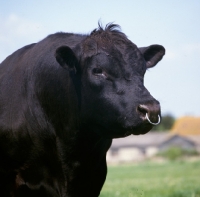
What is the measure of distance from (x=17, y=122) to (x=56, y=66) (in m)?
0.85

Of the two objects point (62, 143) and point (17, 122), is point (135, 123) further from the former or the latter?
point (17, 122)

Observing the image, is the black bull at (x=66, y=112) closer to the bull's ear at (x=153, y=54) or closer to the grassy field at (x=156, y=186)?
the bull's ear at (x=153, y=54)

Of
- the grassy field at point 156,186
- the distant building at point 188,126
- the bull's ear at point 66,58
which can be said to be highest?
the bull's ear at point 66,58

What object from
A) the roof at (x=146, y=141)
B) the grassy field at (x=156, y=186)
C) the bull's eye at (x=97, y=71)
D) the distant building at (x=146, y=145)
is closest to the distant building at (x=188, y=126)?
the roof at (x=146, y=141)

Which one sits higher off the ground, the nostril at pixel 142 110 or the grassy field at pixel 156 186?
the nostril at pixel 142 110

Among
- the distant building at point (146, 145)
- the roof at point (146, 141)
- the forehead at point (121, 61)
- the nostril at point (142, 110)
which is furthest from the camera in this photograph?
the roof at point (146, 141)

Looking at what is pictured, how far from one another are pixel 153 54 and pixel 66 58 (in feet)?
4.42

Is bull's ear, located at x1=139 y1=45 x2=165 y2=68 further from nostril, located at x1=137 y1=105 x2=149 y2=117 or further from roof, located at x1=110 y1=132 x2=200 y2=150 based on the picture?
roof, located at x1=110 y1=132 x2=200 y2=150

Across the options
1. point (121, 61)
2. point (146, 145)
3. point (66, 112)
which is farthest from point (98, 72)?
point (146, 145)

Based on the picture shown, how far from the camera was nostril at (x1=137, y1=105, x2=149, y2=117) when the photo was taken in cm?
520

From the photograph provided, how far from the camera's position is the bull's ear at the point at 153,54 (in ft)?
21.9

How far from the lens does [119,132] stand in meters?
5.78

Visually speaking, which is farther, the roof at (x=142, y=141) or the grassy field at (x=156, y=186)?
the roof at (x=142, y=141)

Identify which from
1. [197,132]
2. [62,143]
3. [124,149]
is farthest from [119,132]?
[197,132]
